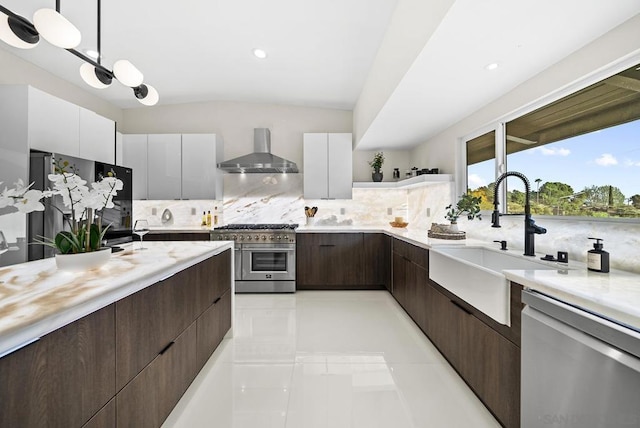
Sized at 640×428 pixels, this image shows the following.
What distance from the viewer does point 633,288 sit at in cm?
108

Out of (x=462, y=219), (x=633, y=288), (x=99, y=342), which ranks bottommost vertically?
(x=99, y=342)

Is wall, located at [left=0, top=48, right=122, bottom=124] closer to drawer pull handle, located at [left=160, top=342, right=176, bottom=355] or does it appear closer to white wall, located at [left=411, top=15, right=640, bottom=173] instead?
drawer pull handle, located at [left=160, top=342, right=176, bottom=355]

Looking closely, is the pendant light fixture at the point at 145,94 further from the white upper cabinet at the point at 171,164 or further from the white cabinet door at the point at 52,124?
the white upper cabinet at the point at 171,164

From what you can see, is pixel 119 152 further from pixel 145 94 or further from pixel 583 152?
pixel 583 152

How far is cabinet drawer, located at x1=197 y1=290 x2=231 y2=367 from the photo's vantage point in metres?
1.97

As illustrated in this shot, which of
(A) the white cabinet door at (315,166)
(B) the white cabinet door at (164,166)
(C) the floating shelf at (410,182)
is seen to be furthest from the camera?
(A) the white cabinet door at (315,166)

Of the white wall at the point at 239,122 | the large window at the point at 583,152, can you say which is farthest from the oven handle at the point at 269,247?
the large window at the point at 583,152

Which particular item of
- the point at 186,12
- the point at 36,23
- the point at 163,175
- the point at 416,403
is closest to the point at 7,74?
the point at 163,175

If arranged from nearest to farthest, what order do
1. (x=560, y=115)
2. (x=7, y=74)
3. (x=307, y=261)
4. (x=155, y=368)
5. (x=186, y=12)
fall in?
(x=155, y=368)
(x=560, y=115)
(x=186, y=12)
(x=7, y=74)
(x=307, y=261)

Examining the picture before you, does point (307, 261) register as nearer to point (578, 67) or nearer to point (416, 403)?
point (416, 403)

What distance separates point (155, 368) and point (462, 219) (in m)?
3.02

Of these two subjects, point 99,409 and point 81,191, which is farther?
point 81,191

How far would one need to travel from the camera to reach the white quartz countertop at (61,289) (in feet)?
2.48

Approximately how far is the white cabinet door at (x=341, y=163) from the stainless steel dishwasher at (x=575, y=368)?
3.37 m
